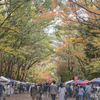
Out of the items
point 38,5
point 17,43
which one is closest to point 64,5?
point 38,5

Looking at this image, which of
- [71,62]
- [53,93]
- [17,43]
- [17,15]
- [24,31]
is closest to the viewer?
[53,93]

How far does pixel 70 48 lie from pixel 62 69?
21.6 feet

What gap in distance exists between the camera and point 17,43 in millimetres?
26391

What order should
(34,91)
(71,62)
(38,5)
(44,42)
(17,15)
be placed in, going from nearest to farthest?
(34,91), (38,5), (17,15), (44,42), (71,62)

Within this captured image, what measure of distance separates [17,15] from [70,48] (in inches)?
766

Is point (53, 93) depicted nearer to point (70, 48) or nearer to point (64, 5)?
point (64, 5)

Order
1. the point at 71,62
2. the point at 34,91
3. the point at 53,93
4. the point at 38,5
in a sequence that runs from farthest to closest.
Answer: the point at 71,62
the point at 38,5
the point at 34,91
the point at 53,93

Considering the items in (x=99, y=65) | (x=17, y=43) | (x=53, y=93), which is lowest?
(x=53, y=93)

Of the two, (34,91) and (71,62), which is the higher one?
(71,62)

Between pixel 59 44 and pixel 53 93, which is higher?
pixel 59 44

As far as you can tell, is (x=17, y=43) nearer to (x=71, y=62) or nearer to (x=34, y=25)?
(x=34, y=25)

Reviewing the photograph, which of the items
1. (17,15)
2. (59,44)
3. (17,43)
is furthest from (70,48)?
(17,15)

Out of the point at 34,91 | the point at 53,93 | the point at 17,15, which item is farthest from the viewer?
the point at 17,15

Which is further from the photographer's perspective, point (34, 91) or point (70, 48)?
point (70, 48)
